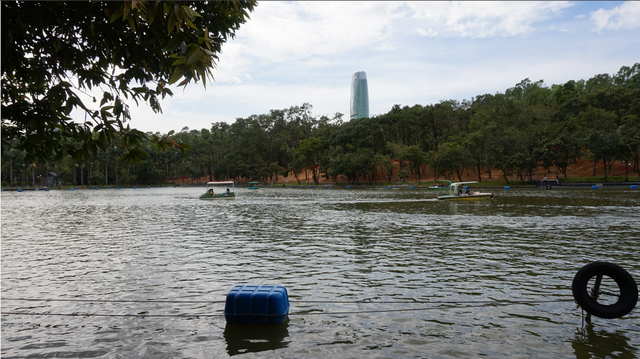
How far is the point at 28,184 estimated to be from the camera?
121m

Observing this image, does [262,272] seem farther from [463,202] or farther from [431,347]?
[463,202]

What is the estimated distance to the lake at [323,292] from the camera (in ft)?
24.8

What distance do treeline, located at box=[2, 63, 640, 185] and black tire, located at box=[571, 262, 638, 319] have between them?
4870cm

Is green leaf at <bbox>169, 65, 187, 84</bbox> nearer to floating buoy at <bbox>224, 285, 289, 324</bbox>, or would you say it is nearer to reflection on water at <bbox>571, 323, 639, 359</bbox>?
floating buoy at <bbox>224, 285, 289, 324</bbox>

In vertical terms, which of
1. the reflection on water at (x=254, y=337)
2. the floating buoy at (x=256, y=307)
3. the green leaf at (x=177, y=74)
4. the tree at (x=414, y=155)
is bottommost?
the reflection on water at (x=254, y=337)

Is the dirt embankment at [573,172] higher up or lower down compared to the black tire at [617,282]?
higher up

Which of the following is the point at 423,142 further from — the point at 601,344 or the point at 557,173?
the point at 601,344

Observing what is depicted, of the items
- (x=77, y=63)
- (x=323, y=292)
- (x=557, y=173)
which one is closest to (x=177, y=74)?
(x=77, y=63)

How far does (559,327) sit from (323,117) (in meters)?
126

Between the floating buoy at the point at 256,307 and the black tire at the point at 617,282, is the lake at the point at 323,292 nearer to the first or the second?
the floating buoy at the point at 256,307

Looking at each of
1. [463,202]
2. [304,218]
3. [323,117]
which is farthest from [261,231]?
[323,117]

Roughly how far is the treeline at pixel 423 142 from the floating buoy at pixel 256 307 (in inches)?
1777

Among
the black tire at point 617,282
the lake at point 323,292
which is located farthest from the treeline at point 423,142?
the black tire at point 617,282

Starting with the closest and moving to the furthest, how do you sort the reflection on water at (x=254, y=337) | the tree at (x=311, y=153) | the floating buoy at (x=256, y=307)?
1. the reflection on water at (x=254, y=337)
2. the floating buoy at (x=256, y=307)
3. the tree at (x=311, y=153)
